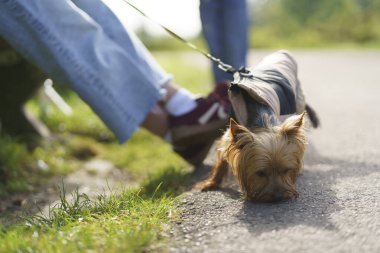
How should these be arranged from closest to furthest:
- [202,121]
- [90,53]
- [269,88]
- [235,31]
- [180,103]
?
[269,88] → [90,53] → [202,121] → [180,103] → [235,31]

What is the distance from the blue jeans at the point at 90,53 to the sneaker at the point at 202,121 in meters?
0.32

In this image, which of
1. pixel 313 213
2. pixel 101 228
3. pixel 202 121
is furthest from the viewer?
pixel 202 121

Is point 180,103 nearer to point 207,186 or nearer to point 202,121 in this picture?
point 202,121

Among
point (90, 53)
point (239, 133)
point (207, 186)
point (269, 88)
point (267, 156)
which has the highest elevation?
point (90, 53)

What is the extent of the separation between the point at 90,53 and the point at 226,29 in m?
1.86

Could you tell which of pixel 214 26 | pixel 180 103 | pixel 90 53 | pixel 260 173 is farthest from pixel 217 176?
pixel 214 26

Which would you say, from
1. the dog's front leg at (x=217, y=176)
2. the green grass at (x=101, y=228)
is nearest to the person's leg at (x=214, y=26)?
the dog's front leg at (x=217, y=176)

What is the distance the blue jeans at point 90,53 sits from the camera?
415 cm

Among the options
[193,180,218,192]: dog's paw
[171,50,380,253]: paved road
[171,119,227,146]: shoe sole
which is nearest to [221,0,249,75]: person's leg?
[171,50,380,253]: paved road

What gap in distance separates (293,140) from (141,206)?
39.7 inches

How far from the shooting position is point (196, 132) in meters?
4.66

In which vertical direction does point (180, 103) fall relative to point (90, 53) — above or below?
below

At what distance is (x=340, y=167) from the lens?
14.5 feet

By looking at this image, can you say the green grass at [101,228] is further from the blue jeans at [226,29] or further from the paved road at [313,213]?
the blue jeans at [226,29]
